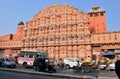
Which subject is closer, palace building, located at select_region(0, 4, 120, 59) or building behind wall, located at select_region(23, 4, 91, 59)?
palace building, located at select_region(0, 4, 120, 59)

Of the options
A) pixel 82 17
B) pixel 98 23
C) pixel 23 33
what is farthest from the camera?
pixel 23 33

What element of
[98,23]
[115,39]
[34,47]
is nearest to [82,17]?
[98,23]

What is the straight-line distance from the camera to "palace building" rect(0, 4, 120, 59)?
188 feet

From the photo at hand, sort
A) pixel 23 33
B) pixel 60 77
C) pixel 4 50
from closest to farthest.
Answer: pixel 60 77
pixel 23 33
pixel 4 50

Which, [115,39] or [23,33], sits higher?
[23,33]

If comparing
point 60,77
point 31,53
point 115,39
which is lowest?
point 60,77

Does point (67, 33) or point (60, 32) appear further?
point (60, 32)

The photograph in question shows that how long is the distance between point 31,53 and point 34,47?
35132mm

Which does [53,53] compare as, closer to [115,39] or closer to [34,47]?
[34,47]

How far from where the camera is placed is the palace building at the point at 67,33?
57375 mm

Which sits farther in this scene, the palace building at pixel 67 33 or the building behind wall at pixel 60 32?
the building behind wall at pixel 60 32

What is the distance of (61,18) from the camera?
65000 mm

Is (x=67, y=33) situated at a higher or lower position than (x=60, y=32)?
lower

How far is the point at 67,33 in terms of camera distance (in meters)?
62.7
